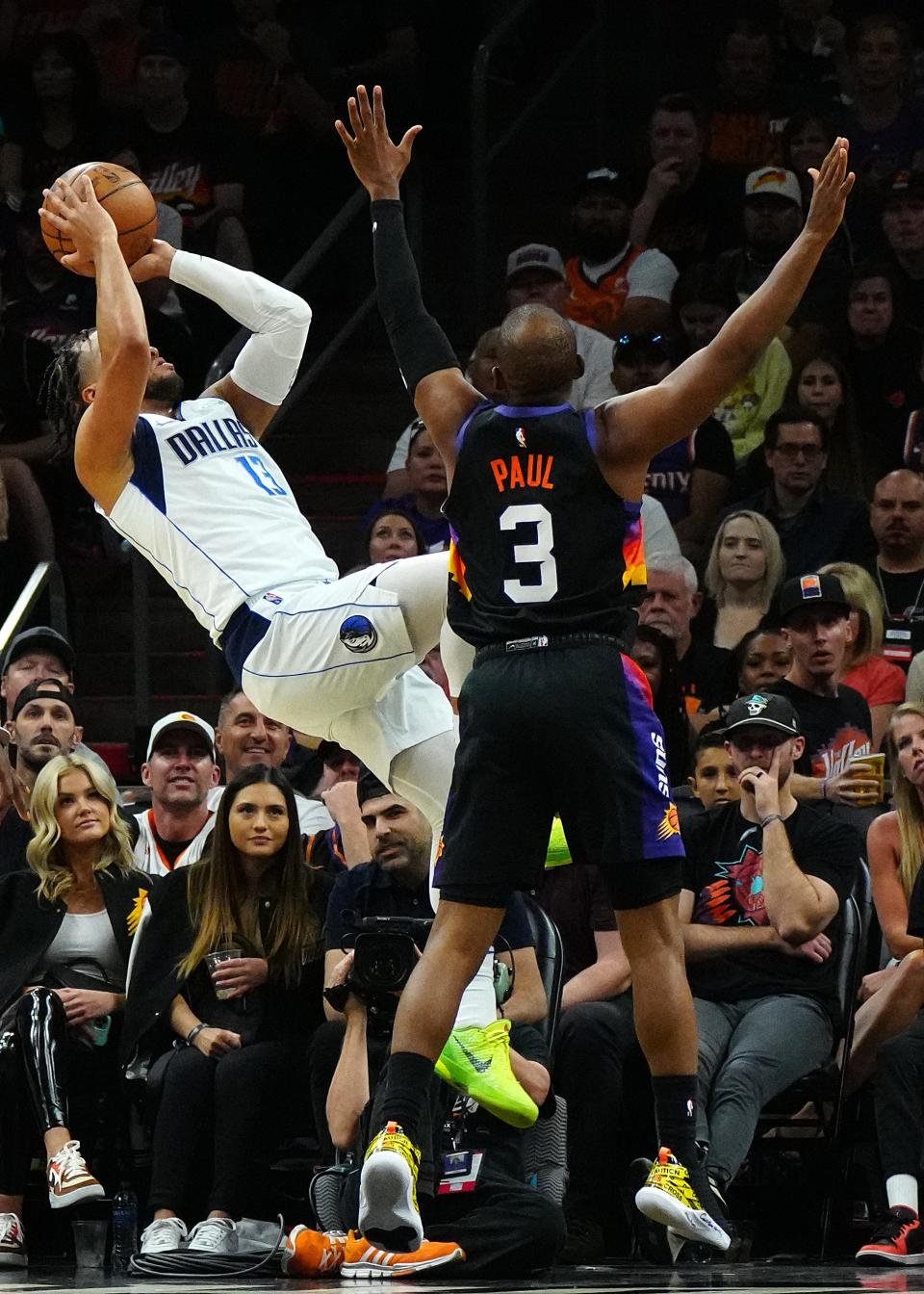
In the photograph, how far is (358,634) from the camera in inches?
223

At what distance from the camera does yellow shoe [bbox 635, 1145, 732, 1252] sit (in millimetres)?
5125

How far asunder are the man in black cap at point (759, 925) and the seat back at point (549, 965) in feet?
1.65

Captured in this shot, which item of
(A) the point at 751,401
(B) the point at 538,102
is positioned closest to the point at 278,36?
(B) the point at 538,102

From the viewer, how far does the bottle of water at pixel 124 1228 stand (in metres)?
6.99

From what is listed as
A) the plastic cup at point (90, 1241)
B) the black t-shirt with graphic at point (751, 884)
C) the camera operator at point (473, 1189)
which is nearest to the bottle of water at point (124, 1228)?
the plastic cup at point (90, 1241)

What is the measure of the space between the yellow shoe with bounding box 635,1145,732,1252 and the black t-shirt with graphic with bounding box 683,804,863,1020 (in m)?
2.17

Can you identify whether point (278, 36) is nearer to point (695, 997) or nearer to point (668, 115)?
point (668, 115)

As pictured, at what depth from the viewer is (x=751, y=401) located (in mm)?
10852

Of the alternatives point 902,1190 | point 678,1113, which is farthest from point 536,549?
point 902,1190

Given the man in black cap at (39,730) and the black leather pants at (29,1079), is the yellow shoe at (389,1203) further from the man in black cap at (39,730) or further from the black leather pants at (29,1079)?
the man in black cap at (39,730)

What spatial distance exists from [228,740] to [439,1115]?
2.92 metres

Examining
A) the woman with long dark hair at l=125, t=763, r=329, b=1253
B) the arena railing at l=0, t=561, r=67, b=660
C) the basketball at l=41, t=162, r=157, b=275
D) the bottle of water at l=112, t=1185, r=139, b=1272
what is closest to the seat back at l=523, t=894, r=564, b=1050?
the woman with long dark hair at l=125, t=763, r=329, b=1253

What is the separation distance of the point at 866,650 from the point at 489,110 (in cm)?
610

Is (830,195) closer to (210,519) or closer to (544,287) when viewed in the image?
(210,519)
